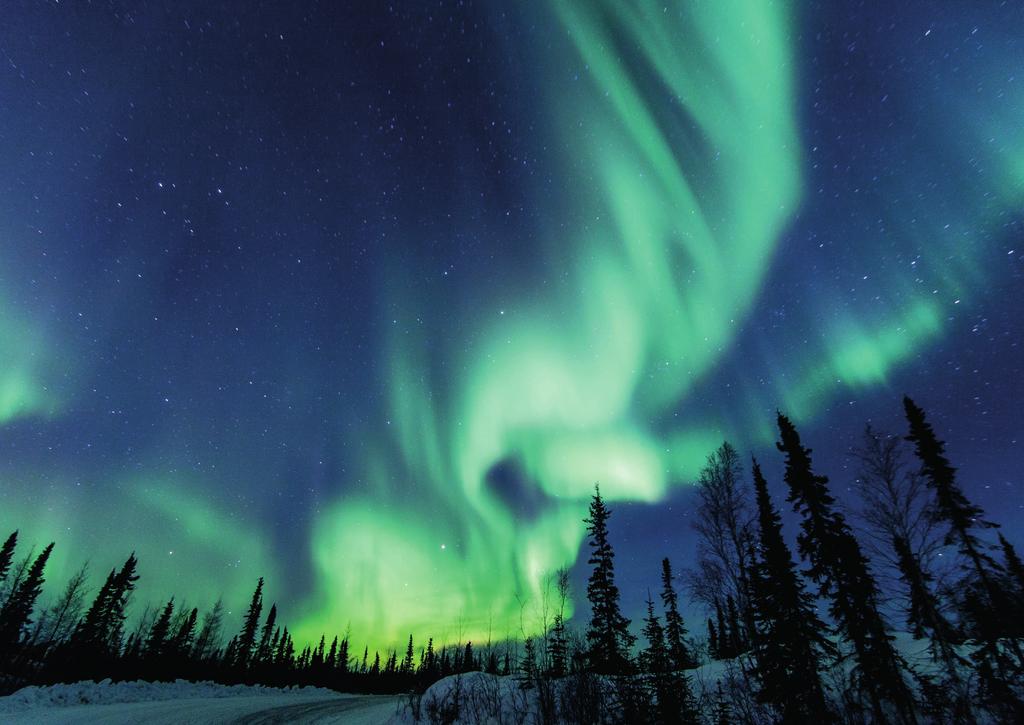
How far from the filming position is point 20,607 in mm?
55344

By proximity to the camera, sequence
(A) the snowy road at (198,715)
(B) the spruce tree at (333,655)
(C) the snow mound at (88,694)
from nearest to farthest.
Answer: (A) the snowy road at (198,715) < (C) the snow mound at (88,694) < (B) the spruce tree at (333,655)

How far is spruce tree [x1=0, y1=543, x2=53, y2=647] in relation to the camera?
5100 centimetres

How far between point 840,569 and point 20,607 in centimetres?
8113

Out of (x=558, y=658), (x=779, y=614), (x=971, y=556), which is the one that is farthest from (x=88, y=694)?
(x=971, y=556)

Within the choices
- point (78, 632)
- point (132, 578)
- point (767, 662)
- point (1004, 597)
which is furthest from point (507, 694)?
point (132, 578)

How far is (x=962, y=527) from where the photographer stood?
2634 cm

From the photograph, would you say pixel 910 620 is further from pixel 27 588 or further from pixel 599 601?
pixel 27 588

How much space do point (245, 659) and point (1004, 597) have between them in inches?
3524

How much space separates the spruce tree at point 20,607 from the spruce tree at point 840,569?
245 ft

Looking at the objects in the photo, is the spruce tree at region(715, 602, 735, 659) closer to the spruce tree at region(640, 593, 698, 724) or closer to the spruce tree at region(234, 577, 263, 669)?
the spruce tree at region(640, 593, 698, 724)

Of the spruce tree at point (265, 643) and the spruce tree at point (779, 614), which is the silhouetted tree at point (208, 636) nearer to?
the spruce tree at point (265, 643)

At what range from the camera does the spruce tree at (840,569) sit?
75.3 feet

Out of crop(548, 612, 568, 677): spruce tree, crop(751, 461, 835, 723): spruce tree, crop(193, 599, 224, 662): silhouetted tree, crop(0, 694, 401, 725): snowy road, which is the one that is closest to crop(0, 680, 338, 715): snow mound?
crop(0, 694, 401, 725): snowy road

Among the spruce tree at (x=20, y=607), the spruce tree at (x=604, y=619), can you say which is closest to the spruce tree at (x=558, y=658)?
the spruce tree at (x=604, y=619)
